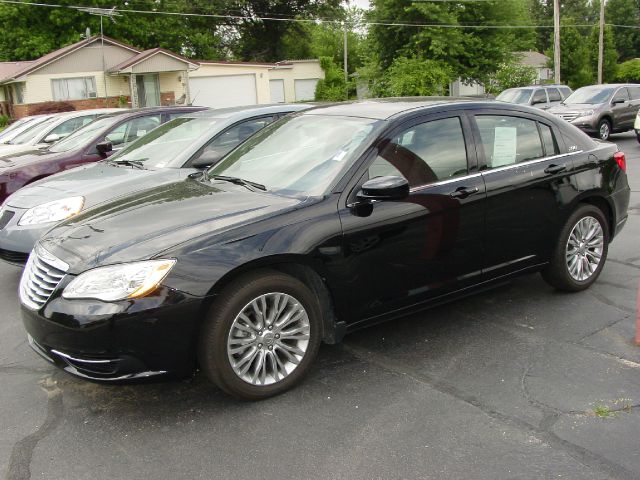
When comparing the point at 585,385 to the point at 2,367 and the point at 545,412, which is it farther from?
the point at 2,367

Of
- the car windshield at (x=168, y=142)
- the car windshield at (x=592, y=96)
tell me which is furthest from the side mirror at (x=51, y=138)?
the car windshield at (x=592, y=96)

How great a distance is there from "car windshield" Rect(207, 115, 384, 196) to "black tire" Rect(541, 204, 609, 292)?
1892mm

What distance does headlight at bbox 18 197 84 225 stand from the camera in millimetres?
5879

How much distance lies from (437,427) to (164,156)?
15.2 feet

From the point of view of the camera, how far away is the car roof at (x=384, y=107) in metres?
4.48

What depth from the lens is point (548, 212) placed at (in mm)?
4926

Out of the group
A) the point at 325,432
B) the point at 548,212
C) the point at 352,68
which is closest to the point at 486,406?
the point at 325,432

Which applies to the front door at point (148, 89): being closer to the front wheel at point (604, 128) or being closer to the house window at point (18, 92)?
the house window at point (18, 92)

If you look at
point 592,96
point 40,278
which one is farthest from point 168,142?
point 592,96

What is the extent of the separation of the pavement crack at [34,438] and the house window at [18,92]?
1435 inches

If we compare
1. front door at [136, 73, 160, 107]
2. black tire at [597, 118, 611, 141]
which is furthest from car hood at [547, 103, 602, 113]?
front door at [136, 73, 160, 107]

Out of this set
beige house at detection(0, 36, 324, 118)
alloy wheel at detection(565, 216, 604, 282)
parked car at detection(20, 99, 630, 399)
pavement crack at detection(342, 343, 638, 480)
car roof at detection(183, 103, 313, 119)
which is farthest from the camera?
beige house at detection(0, 36, 324, 118)

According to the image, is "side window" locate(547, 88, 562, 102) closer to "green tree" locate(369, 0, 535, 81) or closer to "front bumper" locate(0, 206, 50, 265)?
"green tree" locate(369, 0, 535, 81)

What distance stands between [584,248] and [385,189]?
2323mm
